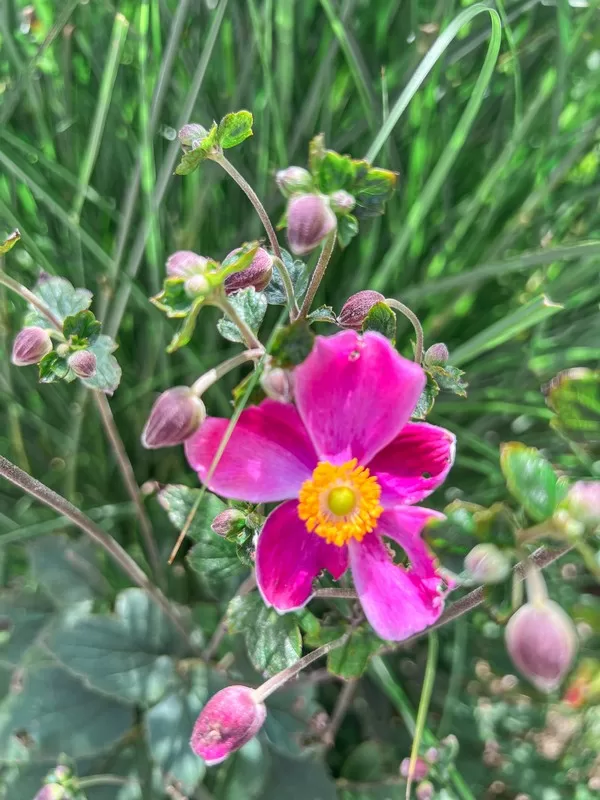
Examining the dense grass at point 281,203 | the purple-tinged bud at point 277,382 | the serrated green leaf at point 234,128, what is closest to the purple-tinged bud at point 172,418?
the purple-tinged bud at point 277,382

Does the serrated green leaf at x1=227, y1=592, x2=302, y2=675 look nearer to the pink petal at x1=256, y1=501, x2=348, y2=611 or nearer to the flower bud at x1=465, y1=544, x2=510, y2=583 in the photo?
the pink petal at x1=256, y1=501, x2=348, y2=611

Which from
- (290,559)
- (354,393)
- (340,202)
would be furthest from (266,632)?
(340,202)

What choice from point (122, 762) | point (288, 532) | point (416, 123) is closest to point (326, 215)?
point (288, 532)

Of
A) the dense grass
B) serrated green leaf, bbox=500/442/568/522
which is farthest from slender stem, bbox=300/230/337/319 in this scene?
the dense grass

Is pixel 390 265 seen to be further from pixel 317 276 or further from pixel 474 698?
pixel 474 698

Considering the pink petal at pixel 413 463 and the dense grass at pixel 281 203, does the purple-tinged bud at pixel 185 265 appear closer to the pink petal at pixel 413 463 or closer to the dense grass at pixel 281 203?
the pink petal at pixel 413 463

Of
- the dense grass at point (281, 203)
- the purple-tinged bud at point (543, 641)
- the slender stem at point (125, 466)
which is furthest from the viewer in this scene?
the dense grass at point (281, 203)
